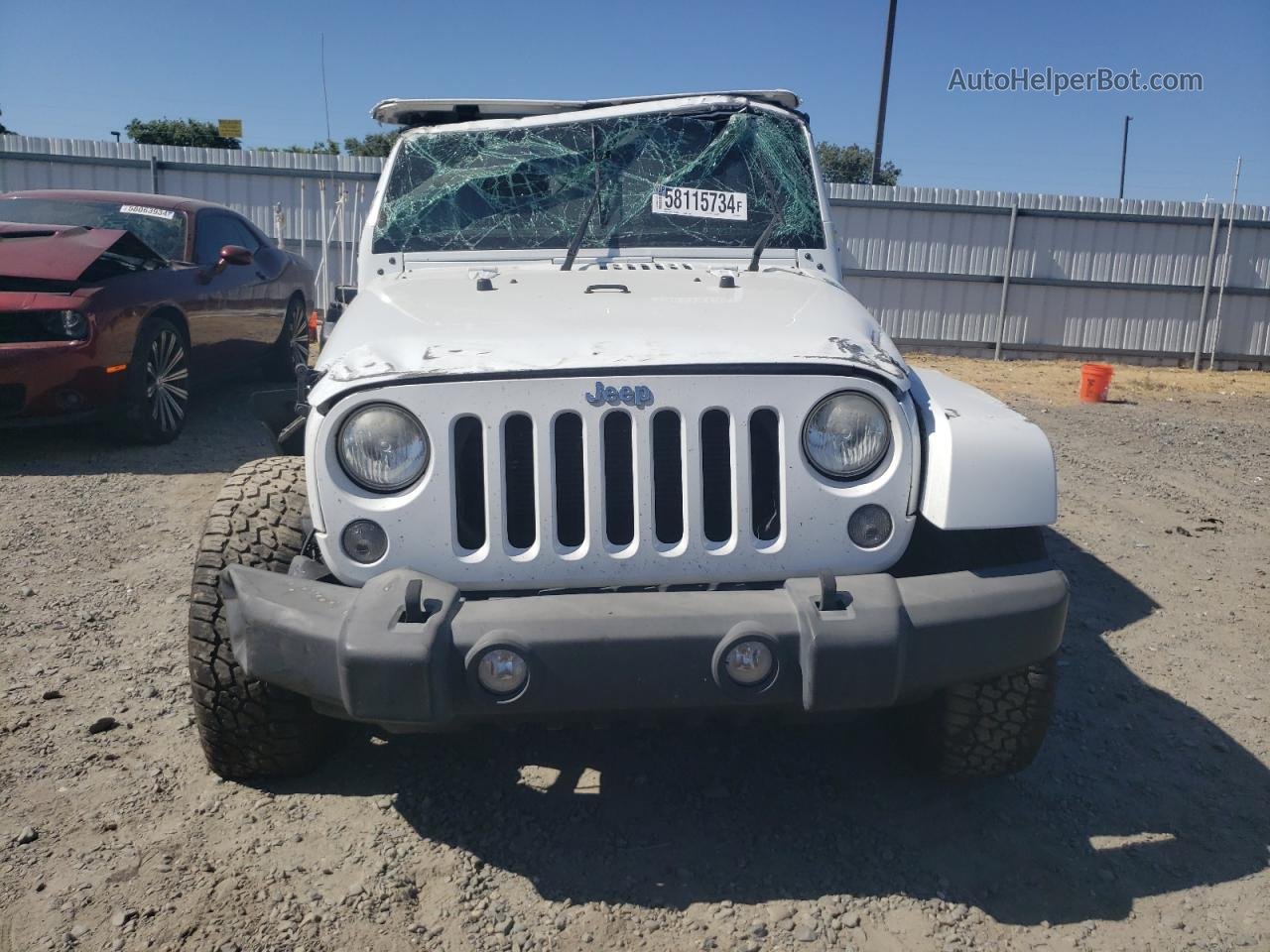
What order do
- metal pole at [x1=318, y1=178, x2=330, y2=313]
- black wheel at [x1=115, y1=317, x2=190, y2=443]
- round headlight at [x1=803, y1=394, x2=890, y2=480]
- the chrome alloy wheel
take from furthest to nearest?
1. metal pole at [x1=318, y1=178, x2=330, y2=313]
2. the chrome alloy wheel
3. black wheel at [x1=115, y1=317, x2=190, y2=443]
4. round headlight at [x1=803, y1=394, x2=890, y2=480]

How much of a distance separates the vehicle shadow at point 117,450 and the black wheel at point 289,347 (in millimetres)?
1279

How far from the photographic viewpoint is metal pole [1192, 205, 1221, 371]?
1512cm

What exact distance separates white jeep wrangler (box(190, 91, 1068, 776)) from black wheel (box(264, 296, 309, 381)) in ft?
20.4

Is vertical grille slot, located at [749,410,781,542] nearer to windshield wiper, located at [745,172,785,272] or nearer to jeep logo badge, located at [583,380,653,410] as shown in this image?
jeep logo badge, located at [583,380,653,410]

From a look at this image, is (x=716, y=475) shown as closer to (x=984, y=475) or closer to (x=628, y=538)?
(x=628, y=538)

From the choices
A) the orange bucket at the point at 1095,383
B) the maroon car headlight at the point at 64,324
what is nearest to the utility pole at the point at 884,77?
the orange bucket at the point at 1095,383

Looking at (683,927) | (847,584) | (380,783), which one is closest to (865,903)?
(683,927)

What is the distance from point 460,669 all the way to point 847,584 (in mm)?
866

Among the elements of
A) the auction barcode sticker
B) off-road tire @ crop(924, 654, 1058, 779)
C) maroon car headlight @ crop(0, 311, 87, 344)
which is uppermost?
the auction barcode sticker

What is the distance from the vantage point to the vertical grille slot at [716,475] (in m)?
2.46

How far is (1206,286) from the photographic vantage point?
15.3 m

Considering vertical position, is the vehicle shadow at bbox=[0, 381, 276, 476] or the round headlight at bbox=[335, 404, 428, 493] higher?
the round headlight at bbox=[335, 404, 428, 493]

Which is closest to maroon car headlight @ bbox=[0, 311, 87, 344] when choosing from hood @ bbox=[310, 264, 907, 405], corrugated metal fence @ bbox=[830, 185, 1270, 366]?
hood @ bbox=[310, 264, 907, 405]

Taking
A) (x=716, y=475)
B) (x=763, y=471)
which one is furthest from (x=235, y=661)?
(x=763, y=471)
